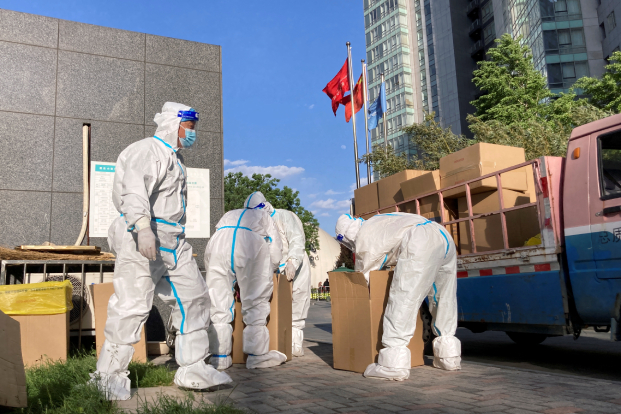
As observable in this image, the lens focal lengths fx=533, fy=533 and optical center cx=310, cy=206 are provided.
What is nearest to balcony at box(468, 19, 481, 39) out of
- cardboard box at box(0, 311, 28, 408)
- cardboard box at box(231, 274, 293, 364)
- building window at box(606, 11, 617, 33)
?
building window at box(606, 11, 617, 33)

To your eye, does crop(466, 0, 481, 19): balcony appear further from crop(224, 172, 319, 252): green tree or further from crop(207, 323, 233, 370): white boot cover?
crop(207, 323, 233, 370): white boot cover

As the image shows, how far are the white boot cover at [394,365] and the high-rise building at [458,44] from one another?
1611 centimetres

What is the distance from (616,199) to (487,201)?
5.16ft

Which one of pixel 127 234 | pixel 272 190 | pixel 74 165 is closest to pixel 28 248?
pixel 74 165

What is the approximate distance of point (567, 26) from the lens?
1410 inches

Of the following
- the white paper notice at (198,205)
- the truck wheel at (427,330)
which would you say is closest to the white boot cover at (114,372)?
the truck wheel at (427,330)

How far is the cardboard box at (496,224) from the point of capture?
17.9 feet

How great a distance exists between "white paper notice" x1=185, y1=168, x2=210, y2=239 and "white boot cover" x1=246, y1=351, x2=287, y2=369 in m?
2.96

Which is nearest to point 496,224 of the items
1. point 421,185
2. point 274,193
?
point 421,185

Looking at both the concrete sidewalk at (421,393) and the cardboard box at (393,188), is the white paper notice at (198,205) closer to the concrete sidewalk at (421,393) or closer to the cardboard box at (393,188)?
the cardboard box at (393,188)

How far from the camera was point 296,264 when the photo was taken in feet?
20.6

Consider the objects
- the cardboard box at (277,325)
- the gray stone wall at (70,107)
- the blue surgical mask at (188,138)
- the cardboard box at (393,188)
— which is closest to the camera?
the blue surgical mask at (188,138)

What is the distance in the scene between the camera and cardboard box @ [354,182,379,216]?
8.12m

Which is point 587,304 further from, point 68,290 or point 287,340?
point 68,290
